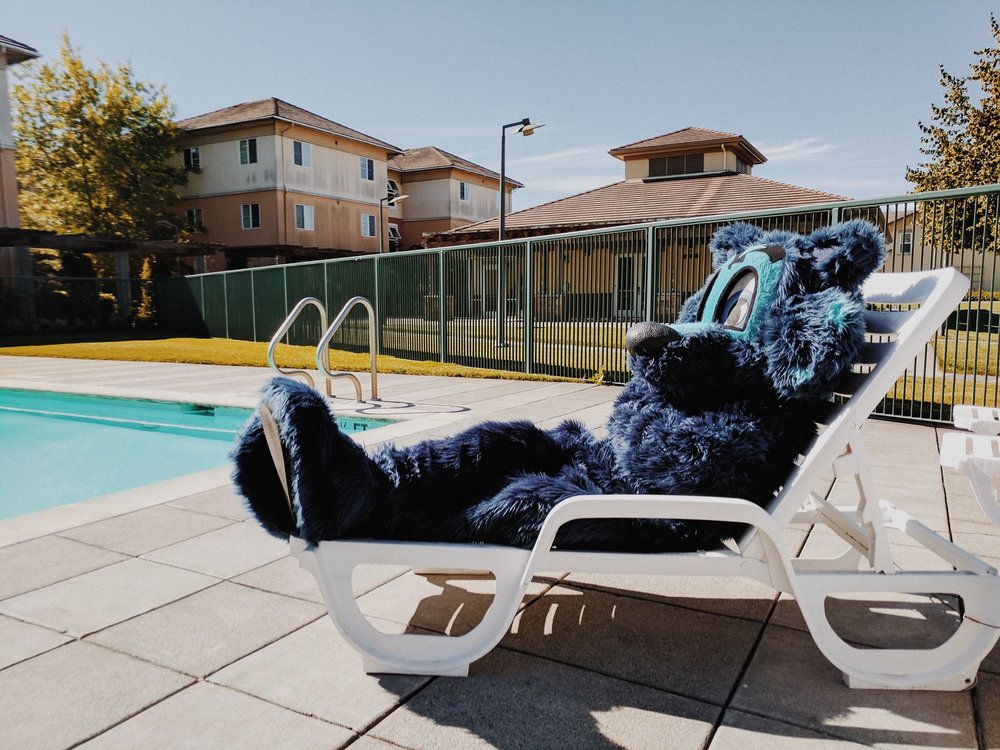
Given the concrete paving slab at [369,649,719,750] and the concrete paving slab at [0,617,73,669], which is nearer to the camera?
the concrete paving slab at [369,649,719,750]

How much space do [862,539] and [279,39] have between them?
55.9 feet

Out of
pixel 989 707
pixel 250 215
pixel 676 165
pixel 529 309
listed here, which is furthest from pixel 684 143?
pixel 989 707

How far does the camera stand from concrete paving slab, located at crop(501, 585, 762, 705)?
2086 mm

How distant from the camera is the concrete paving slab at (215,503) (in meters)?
3.75

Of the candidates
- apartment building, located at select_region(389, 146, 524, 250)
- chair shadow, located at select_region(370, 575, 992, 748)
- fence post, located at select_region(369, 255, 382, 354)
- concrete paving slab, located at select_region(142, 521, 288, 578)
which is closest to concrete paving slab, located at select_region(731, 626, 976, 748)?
chair shadow, located at select_region(370, 575, 992, 748)

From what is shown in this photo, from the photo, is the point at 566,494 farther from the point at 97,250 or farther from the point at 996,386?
the point at 97,250

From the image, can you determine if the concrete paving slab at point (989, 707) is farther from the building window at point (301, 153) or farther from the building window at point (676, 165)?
the building window at point (301, 153)

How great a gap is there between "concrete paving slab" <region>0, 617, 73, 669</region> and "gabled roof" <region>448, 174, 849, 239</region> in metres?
19.9

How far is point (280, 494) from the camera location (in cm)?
217

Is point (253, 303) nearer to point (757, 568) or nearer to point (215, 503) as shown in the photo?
point (215, 503)

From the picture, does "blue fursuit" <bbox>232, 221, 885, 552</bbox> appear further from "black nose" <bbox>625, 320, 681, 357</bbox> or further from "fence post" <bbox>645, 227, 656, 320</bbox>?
"fence post" <bbox>645, 227, 656, 320</bbox>

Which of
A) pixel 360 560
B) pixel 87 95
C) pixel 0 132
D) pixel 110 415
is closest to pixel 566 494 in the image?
pixel 360 560

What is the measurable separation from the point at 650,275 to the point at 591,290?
42.9 inches

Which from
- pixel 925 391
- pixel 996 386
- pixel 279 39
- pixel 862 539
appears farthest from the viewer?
pixel 279 39
